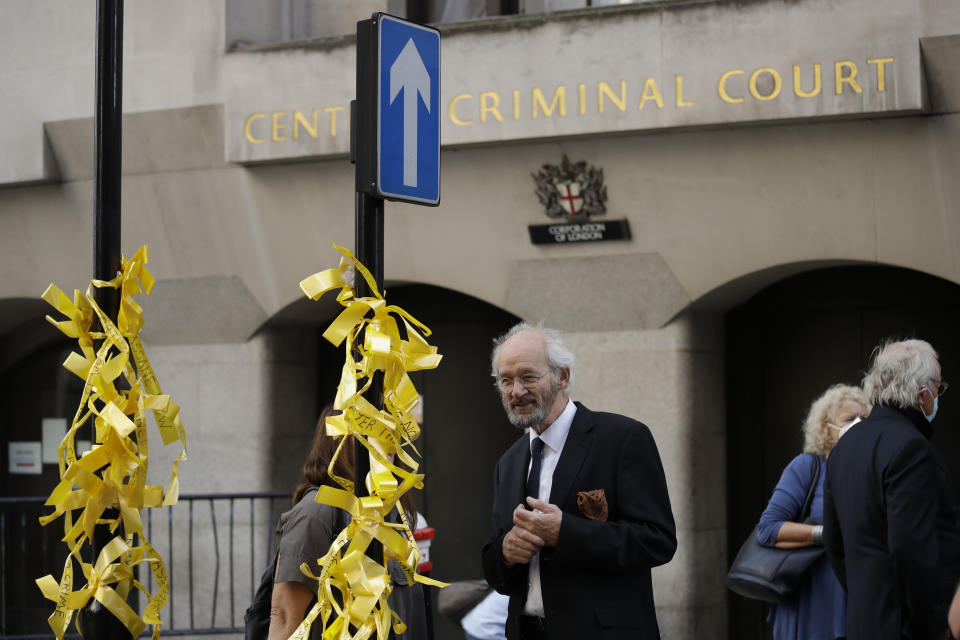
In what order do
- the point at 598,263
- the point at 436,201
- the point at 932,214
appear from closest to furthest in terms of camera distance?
the point at 436,201 < the point at 932,214 < the point at 598,263

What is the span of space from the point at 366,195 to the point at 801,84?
495 centimetres

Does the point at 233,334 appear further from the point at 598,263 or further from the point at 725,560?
the point at 725,560

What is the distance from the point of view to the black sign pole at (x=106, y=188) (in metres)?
4.24

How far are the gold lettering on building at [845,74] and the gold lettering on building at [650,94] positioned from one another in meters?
1.11

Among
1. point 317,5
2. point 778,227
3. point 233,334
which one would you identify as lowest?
point 233,334

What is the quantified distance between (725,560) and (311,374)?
363cm

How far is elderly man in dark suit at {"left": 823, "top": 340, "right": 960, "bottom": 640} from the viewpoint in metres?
4.65

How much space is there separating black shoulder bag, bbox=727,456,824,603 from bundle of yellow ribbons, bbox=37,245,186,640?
318 centimetres

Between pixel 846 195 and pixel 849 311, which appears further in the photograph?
pixel 849 311

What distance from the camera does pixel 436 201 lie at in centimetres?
385

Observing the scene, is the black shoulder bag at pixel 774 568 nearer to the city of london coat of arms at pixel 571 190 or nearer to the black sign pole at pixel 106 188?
the city of london coat of arms at pixel 571 190

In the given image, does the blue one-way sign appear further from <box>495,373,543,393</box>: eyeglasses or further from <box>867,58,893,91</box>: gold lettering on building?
<box>867,58,893,91</box>: gold lettering on building

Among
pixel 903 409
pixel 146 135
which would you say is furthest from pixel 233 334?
pixel 903 409

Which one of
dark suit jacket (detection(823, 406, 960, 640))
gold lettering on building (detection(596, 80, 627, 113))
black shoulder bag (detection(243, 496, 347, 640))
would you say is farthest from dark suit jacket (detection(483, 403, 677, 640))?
gold lettering on building (detection(596, 80, 627, 113))
